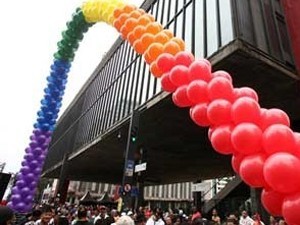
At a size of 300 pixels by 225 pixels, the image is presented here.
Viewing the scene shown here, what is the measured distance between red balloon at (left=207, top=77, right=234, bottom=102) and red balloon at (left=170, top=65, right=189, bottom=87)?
86cm

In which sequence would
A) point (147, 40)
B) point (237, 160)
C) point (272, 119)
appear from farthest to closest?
point (147, 40) < point (237, 160) < point (272, 119)

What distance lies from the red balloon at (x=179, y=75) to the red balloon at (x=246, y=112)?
5.18 ft

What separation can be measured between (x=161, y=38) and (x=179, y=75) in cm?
181

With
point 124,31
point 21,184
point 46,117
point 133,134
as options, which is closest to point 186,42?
point 133,134

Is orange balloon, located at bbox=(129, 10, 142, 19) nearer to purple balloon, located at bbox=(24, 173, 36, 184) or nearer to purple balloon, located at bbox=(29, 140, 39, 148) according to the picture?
purple balloon, located at bbox=(29, 140, 39, 148)

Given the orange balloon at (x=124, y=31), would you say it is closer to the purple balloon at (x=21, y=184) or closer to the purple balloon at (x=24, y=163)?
the purple balloon at (x=24, y=163)

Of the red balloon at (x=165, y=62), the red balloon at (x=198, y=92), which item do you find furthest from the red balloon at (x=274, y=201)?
the red balloon at (x=165, y=62)

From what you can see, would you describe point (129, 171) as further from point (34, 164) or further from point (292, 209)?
point (292, 209)

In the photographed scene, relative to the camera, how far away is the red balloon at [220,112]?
4.12 meters

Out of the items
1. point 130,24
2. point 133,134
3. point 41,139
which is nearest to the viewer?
point 130,24

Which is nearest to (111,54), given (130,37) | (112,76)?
(112,76)

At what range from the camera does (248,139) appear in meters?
3.55

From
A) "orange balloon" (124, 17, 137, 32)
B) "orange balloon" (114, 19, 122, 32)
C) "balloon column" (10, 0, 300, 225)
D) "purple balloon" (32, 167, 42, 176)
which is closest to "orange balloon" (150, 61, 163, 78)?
"balloon column" (10, 0, 300, 225)

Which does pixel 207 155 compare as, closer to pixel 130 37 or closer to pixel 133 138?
pixel 133 138
